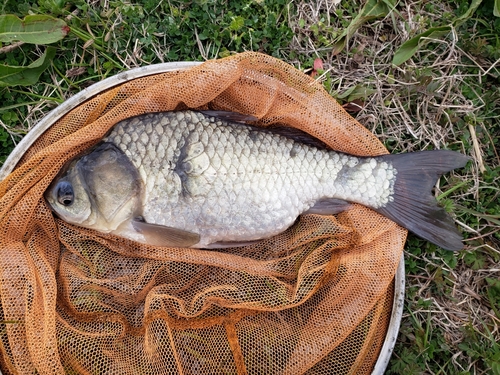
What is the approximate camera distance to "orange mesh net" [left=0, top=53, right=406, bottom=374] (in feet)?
5.79

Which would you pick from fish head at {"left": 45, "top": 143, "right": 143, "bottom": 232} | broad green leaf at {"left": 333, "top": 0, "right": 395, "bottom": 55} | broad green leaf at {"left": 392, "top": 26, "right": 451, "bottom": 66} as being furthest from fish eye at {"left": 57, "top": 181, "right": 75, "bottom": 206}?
broad green leaf at {"left": 392, "top": 26, "right": 451, "bottom": 66}

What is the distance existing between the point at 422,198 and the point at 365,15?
1013 mm

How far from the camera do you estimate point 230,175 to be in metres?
1.92

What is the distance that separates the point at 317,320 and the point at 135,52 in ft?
5.13

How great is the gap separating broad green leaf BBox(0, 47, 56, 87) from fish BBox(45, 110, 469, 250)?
58 centimetres

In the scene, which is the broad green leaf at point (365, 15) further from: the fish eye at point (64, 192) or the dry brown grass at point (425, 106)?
the fish eye at point (64, 192)

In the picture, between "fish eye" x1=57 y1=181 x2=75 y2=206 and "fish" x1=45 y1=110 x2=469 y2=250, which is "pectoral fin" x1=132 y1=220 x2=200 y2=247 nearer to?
"fish" x1=45 y1=110 x2=469 y2=250

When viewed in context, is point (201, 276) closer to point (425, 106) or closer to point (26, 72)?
point (26, 72)

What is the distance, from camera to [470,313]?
2.27m

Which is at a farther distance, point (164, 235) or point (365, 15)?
point (365, 15)

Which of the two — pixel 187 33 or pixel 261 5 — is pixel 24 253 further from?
pixel 261 5

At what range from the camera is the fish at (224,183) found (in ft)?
6.11

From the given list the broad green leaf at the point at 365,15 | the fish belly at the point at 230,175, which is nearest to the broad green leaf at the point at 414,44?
the broad green leaf at the point at 365,15

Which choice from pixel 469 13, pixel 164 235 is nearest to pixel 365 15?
pixel 469 13
